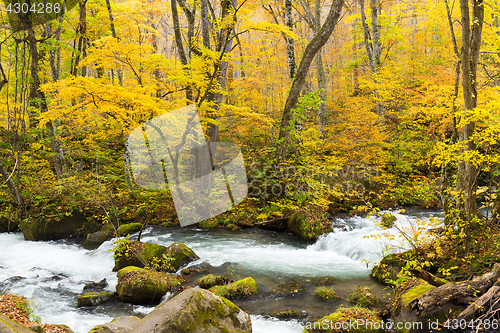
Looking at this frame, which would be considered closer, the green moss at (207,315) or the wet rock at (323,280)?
the green moss at (207,315)

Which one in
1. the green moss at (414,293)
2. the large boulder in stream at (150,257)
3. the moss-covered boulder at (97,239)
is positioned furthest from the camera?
the moss-covered boulder at (97,239)

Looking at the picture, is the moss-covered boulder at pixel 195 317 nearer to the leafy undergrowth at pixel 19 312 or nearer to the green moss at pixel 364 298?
the leafy undergrowth at pixel 19 312

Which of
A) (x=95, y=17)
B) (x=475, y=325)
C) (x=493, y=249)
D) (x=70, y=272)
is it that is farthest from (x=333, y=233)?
(x=95, y=17)

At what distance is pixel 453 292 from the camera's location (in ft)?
13.2

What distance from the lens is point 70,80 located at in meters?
7.07

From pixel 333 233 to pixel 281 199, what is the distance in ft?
7.12

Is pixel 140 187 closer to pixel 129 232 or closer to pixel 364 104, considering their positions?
pixel 129 232

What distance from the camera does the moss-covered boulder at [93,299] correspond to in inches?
217

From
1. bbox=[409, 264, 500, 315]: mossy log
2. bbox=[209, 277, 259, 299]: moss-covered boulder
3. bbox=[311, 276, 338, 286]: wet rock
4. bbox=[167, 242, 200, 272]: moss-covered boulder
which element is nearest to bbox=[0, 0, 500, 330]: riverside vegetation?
bbox=[409, 264, 500, 315]: mossy log

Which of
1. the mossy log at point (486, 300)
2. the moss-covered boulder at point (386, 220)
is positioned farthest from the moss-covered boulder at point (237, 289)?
the mossy log at point (486, 300)

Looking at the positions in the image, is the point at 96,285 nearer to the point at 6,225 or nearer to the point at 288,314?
the point at 288,314

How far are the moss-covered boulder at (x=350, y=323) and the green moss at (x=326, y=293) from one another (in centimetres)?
93

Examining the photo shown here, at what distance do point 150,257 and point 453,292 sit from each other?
6101 mm

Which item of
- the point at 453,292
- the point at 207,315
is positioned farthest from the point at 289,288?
the point at 453,292
